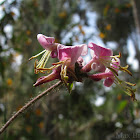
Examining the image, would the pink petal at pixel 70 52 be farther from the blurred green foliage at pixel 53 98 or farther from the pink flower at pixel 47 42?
the blurred green foliage at pixel 53 98

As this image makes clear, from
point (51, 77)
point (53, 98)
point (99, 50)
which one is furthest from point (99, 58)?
point (53, 98)

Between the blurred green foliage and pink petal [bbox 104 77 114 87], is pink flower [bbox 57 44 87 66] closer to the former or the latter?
pink petal [bbox 104 77 114 87]

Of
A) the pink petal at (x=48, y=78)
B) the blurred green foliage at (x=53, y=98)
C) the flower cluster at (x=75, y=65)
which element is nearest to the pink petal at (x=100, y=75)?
the flower cluster at (x=75, y=65)

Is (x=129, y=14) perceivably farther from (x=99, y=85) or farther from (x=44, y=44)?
(x=44, y=44)

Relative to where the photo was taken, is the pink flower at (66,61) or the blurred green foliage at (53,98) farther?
the blurred green foliage at (53,98)

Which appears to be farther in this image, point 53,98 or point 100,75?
point 53,98

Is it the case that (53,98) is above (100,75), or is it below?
below

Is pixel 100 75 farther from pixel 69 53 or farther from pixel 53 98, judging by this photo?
pixel 53 98
